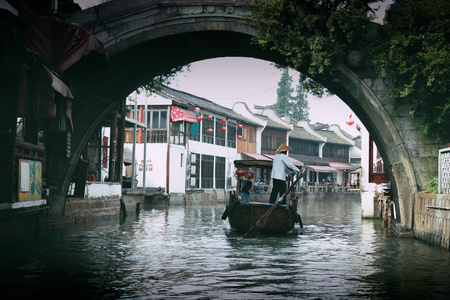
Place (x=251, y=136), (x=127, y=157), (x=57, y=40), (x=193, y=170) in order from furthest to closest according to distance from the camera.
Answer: (x=251, y=136), (x=193, y=170), (x=127, y=157), (x=57, y=40)

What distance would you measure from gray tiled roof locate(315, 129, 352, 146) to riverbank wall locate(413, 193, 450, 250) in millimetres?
49600

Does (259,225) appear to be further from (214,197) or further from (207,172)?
(207,172)

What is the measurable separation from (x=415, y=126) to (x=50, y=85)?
326 inches

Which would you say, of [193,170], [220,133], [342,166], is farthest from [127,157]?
[342,166]

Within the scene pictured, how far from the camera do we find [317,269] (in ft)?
28.1

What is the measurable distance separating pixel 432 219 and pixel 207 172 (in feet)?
95.1

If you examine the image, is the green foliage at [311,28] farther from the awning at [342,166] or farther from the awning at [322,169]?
the awning at [342,166]

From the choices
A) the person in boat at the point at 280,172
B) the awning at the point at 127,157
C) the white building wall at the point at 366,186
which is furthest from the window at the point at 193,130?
the person in boat at the point at 280,172

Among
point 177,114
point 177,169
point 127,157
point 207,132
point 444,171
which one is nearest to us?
point 444,171

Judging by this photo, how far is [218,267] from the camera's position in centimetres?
862

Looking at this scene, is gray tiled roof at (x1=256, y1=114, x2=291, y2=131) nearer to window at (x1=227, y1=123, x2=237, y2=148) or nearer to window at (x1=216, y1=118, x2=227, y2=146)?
window at (x1=227, y1=123, x2=237, y2=148)

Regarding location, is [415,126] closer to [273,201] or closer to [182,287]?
[273,201]

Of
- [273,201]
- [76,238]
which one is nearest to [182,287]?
[76,238]

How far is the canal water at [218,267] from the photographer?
654cm
